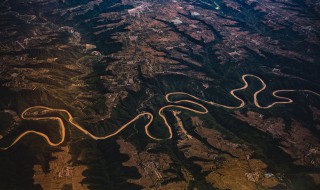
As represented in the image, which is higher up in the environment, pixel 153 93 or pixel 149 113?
pixel 153 93

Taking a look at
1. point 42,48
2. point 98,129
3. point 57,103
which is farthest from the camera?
point 42,48

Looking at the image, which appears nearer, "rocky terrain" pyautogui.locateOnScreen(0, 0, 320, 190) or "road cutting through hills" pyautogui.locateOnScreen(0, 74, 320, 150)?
"rocky terrain" pyautogui.locateOnScreen(0, 0, 320, 190)

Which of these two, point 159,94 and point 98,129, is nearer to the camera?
point 98,129

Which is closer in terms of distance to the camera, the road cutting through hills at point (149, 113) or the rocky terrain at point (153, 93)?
the rocky terrain at point (153, 93)

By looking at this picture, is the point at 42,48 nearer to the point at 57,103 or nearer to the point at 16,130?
the point at 57,103

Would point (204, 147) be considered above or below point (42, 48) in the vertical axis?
below

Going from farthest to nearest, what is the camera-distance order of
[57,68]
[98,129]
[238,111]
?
[57,68], [238,111], [98,129]

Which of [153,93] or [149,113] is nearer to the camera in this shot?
[149,113]

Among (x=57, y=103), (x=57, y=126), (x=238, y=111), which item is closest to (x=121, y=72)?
(x=57, y=103)

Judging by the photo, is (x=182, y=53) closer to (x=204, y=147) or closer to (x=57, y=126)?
(x=204, y=147)

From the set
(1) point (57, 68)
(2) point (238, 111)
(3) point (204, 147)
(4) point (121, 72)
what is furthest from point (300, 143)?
(1) point (57, 68)
